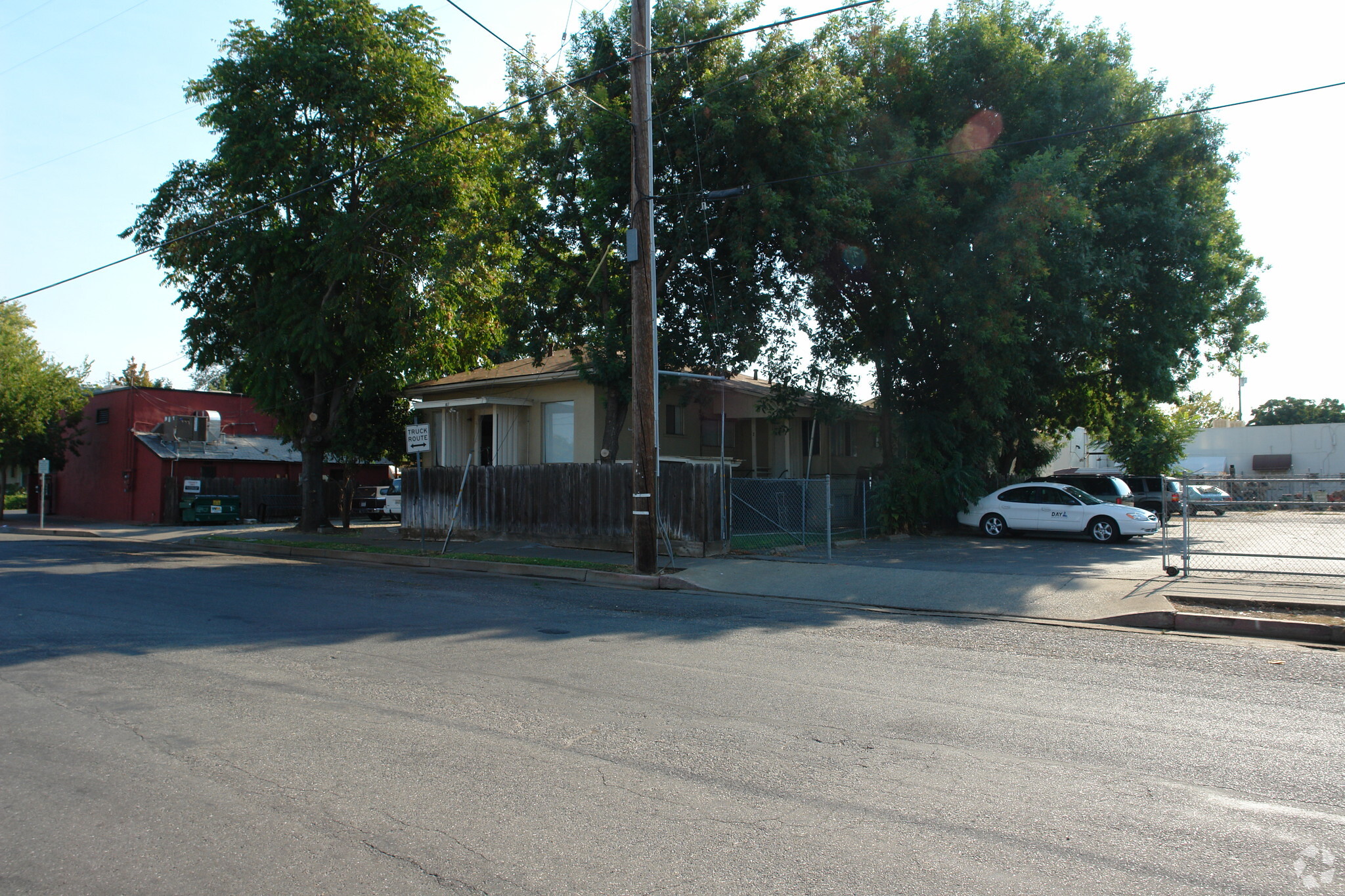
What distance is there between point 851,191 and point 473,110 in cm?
1099

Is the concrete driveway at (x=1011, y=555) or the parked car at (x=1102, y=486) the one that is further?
the parked car at (x=1102, y=486)

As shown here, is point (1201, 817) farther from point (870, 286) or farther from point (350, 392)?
point (350, 392)

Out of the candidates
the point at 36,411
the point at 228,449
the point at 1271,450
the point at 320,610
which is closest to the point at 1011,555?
the point at 320,610

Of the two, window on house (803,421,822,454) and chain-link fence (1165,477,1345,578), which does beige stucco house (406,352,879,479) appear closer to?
window on house (803,421,822,454)

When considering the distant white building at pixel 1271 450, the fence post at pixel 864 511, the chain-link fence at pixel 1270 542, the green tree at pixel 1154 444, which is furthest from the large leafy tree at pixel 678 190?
the distant white building at pixel 1271 450

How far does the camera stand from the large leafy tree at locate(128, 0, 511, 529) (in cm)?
2233

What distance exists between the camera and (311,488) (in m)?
26.3

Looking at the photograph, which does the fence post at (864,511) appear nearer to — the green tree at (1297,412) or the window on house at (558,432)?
the window on house at (558,432)

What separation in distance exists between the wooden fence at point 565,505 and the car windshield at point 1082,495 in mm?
10755

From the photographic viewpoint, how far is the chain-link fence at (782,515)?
18953 mm

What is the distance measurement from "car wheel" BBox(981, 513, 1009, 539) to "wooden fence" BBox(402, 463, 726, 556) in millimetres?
9773

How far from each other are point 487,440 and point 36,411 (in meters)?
24.5

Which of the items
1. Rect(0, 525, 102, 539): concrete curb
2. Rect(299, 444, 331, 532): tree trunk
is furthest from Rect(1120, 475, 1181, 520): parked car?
Rect(0, 525, 102, 539): concrete curb

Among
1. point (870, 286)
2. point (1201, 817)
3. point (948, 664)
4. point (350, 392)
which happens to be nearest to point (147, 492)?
point (350, 392)
